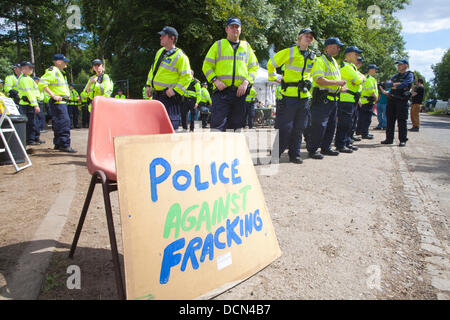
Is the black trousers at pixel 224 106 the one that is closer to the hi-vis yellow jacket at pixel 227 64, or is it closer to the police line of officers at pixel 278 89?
the police line of officers at pixel 278 89

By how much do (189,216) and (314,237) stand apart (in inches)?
55.2

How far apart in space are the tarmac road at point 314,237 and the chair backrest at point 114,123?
0.72m

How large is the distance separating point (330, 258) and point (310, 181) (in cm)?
228

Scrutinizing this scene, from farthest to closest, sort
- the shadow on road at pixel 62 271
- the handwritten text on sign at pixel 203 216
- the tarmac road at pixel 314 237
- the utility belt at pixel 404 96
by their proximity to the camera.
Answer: the utility belt at pixel 404 96 → the tarmac road at pixel 314 237 → the shadow on road at pixel 62 271 → the handwritten text on sign at pixel 203 216

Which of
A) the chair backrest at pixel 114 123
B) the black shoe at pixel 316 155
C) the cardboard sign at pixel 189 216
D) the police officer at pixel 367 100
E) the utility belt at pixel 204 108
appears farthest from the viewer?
the utility belt at pixel 204 108

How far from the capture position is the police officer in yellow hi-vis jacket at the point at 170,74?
15.5 feet

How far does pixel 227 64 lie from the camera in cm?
475

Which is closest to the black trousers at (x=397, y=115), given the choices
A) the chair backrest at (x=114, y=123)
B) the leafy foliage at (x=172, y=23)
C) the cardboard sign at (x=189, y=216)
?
the chair backrest at (x=114, y=123)

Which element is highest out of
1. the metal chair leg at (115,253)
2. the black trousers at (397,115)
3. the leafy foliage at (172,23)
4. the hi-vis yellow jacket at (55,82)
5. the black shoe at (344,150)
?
the leafy foliage at (172,23)

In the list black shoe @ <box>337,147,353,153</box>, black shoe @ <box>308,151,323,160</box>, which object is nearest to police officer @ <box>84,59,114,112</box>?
black shoe @ <box>308,151,323,160</box>

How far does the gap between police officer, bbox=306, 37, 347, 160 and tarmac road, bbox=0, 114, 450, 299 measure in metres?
1.30

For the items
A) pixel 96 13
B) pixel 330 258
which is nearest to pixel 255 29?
pixel 96 13
